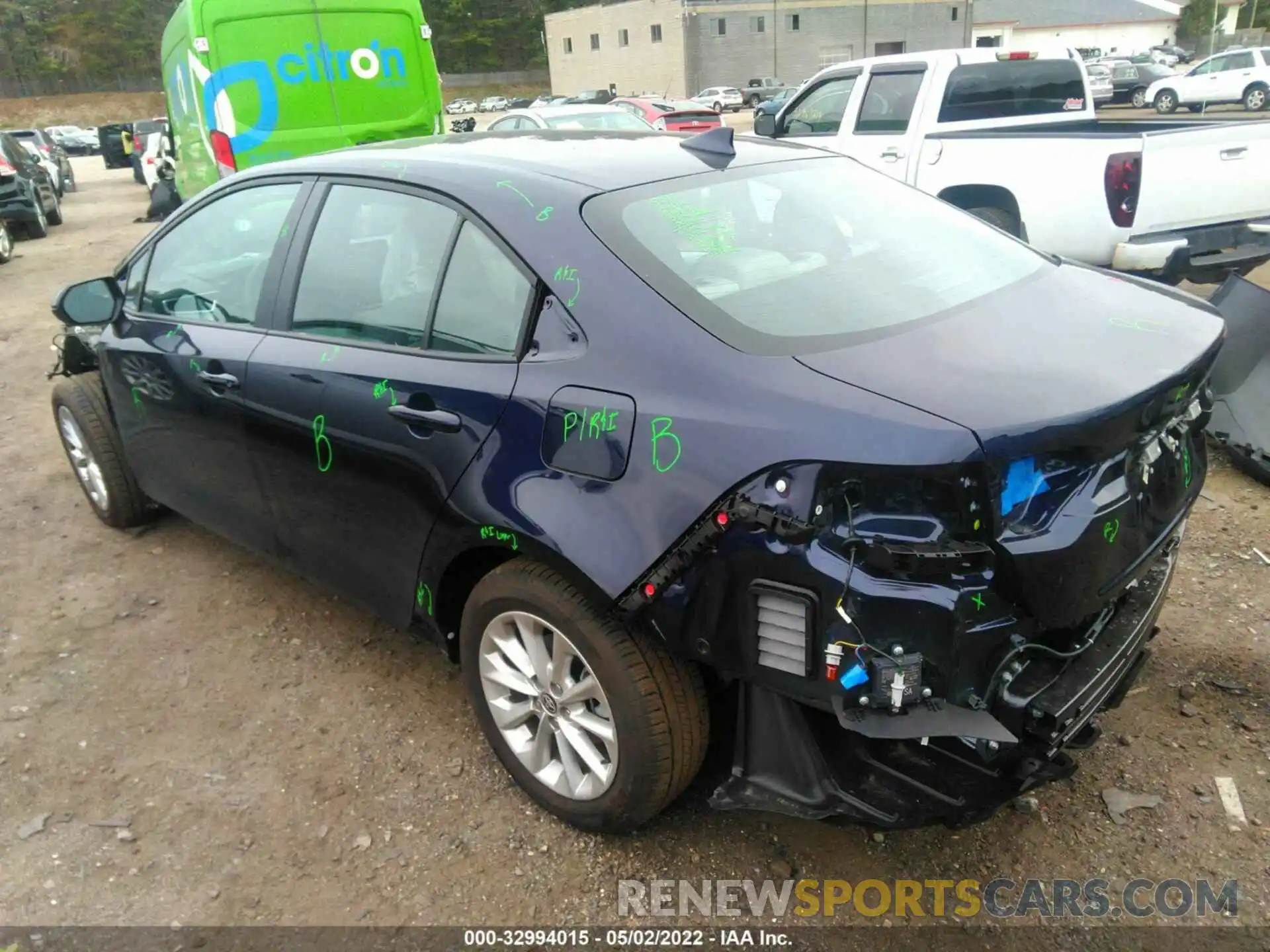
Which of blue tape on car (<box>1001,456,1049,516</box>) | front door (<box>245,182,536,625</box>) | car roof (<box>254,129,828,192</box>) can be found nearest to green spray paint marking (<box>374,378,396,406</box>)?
front door (<box>245,182,536,625</box>)

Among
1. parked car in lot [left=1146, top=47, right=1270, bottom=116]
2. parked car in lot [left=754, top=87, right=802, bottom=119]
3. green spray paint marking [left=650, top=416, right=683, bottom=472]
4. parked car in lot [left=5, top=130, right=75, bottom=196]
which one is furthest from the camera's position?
parked car in lot [left=1146, top=47, right=1270, bottom=116]

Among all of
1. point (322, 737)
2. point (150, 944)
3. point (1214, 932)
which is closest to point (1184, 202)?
point (1214, 932)

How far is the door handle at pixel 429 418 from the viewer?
2449 mm

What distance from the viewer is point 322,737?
10.1 ft

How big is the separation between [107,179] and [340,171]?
29300mm

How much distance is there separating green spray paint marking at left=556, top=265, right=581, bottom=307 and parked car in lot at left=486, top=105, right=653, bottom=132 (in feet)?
29.9

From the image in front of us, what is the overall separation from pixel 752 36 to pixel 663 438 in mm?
60086

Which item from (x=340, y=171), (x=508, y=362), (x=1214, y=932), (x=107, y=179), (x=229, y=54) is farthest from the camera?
(x=107, y=179)

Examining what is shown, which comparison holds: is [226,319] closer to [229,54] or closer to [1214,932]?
[1214,932]

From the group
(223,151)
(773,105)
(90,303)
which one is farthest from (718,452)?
(773,105)

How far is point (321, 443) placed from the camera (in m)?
2.88

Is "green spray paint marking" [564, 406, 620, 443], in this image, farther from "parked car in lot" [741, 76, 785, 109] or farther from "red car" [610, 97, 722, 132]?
"parked car in lot" [741, 76, 785, 109]

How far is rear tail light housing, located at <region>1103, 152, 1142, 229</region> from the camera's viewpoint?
18.6 feet

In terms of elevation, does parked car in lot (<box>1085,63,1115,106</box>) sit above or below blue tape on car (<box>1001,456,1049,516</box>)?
below
